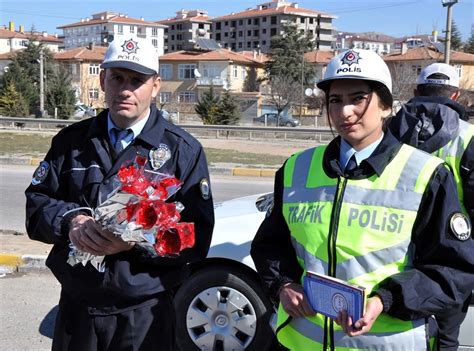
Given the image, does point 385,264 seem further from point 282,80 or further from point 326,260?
point 282,80

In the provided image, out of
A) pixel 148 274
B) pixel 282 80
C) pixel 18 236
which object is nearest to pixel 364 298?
pixel 148 274

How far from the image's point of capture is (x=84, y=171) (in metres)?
2.53

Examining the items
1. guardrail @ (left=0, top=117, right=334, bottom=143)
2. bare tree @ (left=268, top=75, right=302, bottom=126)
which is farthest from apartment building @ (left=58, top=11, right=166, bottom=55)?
guardrail @ (left=0, top=117, right=334, bottom=143)

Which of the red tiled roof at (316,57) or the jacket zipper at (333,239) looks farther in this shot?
the red tiled roof at (316,57)

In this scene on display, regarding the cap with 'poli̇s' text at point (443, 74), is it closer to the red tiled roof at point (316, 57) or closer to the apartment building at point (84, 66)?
the apartment building at point (84, 66)

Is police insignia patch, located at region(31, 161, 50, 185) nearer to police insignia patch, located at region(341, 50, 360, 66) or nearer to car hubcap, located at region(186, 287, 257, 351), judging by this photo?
police insignia patch, located at region(341, 50, 360, 66)

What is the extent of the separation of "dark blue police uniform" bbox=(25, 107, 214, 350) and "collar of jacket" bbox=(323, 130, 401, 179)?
0.60 meters

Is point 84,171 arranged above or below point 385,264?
above

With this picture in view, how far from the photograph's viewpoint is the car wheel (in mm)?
4051

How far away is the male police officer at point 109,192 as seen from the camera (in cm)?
245

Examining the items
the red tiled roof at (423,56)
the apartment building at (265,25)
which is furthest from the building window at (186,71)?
the apartment building at (265,25)

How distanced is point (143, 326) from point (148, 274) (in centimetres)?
23

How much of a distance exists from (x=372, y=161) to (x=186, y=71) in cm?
7933

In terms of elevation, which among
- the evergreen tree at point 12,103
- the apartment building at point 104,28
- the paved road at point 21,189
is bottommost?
the paved road at point 21,189
